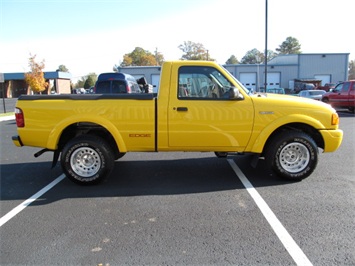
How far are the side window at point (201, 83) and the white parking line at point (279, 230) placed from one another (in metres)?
1.64

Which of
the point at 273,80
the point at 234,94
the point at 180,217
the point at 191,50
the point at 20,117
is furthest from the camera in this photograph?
the point at 191,50

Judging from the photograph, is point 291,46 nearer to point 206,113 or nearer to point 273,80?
point 273,80

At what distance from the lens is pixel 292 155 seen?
5156 mm

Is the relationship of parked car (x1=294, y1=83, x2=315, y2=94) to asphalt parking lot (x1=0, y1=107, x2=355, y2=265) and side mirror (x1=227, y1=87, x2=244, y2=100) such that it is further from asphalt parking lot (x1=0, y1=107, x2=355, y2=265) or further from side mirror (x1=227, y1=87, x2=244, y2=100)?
side mirror (x1=227, y1=87, x2=244, y2=100)

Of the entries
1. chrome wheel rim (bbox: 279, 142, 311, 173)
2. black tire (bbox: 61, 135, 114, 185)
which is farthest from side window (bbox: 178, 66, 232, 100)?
black tire (bbox: 61, 135, 114, 185)

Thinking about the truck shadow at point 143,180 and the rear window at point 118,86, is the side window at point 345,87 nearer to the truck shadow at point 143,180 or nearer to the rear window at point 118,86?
the rear window at point 118,86

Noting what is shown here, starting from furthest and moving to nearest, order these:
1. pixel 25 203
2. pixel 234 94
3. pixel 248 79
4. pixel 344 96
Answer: pixel 248 79 < pixel 344 96 < pixel 234 94 < pixel 25 203

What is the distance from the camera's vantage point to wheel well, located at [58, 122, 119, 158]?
5219 mm

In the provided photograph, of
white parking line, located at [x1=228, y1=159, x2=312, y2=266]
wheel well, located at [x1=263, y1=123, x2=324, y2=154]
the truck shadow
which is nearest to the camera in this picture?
white parking line, located at [x1=228, y1=159, x2=312, y2=266]

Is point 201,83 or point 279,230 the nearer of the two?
point 279,230

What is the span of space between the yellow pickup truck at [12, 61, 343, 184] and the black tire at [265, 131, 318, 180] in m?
0.02

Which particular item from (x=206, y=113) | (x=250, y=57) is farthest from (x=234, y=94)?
(x=250, y=57)

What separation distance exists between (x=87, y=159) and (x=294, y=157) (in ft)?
11.8

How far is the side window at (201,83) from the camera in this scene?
499 cm
